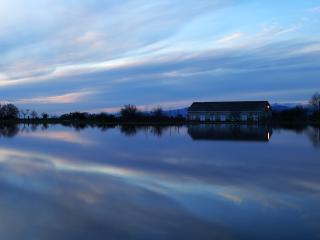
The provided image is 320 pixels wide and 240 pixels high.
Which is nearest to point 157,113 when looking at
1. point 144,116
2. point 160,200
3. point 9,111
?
point 144,116

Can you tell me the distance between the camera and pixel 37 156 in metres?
16.1

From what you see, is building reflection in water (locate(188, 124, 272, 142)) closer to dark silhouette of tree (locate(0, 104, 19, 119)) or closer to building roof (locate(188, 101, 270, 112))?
building roof (locate(188, 101, 270, 112))

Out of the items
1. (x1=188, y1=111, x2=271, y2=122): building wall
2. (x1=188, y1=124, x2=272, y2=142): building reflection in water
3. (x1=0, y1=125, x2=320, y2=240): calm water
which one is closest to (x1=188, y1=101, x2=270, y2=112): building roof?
(x1=188, y1=111, x2=271, y2=122): building wall

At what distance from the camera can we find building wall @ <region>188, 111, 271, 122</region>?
73.3 m

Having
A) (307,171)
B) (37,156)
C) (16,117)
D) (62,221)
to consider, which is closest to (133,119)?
(16,117)

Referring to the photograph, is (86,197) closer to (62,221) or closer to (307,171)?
(62,221)

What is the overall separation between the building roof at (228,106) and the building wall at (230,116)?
2.34 feet

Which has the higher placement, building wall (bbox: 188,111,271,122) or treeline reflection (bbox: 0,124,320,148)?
building wall (bbox: 188,111,271,122)

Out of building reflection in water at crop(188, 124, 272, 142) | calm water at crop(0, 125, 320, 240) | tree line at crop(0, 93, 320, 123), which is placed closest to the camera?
calm water at crop(0, 125, 320, 240)

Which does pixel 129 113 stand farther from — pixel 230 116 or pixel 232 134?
pixel 232 134

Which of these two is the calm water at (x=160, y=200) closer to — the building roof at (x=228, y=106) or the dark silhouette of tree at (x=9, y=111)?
the building roof at (x=228, y=106)

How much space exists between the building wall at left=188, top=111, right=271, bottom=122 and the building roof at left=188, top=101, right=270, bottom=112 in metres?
0.71

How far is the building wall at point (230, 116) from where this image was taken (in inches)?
2888

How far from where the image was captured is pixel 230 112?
74.2 m
